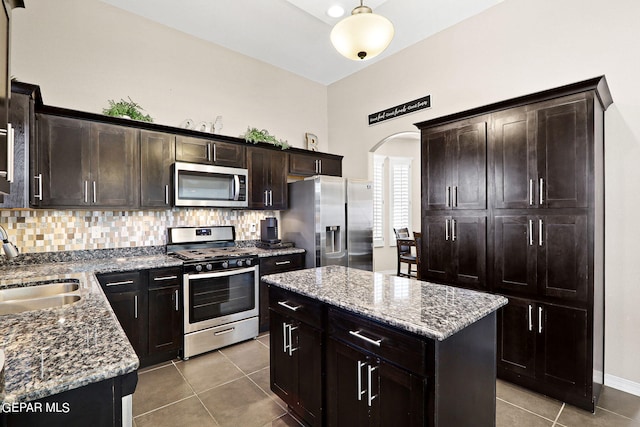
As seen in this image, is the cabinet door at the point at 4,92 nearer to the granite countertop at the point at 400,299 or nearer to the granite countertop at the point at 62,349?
the granite countertop at the point at 62,349

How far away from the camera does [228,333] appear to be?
3.44 m

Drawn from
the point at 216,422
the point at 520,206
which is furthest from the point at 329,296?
the point at 520,206

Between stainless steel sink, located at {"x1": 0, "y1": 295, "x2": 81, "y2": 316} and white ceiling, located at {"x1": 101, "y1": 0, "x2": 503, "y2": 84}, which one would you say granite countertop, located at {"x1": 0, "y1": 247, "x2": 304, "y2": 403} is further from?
white ceiling, located at {"x1": 101, "y1": 0, "x2": 503, "y2": 84}

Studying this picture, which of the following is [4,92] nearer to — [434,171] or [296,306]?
[296,306]

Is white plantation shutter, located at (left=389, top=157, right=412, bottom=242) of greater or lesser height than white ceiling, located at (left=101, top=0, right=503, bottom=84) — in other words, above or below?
below

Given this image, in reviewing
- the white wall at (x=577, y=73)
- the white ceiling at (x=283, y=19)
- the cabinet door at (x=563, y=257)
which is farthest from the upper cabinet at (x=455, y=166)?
the white ceiling at (x=283, y=19)

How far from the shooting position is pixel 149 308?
2975 mm

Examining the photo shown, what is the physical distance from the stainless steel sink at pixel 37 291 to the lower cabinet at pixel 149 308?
578 mm

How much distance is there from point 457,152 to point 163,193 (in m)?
3.09

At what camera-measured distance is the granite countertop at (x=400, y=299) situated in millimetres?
1397

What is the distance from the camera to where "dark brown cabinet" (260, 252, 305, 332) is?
3768 millimetres

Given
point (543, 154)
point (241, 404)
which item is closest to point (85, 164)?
point (241, 404)

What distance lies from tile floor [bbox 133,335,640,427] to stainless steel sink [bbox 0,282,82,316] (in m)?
1.03

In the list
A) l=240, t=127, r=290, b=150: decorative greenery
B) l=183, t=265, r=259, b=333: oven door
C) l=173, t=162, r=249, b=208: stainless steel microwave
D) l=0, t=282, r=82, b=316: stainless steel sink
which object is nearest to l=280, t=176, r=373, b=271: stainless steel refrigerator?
l=240, t=127, r=290, b=150: decorative greenery
